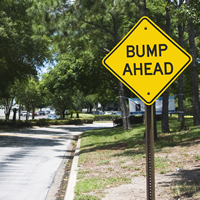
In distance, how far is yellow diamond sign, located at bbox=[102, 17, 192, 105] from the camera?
389 cm

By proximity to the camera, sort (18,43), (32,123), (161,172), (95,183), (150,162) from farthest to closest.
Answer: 1. (32,123)
2. (18,43)
3. (161,172)
4. (95,183)
5. (150,162)

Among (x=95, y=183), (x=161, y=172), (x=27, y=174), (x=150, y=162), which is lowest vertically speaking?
(x=27, y=174)

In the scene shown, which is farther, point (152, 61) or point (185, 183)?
point (185, 183)

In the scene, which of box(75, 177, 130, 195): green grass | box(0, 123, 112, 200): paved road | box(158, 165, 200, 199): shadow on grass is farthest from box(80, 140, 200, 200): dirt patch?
box(0, 123, 112, 200): paved road

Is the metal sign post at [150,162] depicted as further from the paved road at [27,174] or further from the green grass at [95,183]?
the paved road at [27,174]

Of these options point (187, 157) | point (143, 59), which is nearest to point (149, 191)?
point (143, 59)

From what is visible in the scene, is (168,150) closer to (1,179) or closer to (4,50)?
(1,179)

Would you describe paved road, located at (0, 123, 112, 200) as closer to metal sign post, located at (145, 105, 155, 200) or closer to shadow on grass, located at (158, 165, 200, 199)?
shadow on grass, located at (158, 165, 200, 199)

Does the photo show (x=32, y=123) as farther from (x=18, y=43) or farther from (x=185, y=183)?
(x=185, y=183)

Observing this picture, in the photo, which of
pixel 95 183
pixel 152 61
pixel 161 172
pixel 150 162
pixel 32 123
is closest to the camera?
pixel 150 162

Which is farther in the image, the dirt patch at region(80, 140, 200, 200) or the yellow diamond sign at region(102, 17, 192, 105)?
the dirt patch at region(80, 140, 200, 200)

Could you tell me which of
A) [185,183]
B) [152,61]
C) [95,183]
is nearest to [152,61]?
[152,61]

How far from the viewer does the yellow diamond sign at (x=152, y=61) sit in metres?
3.89

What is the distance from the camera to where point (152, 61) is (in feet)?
12.7
